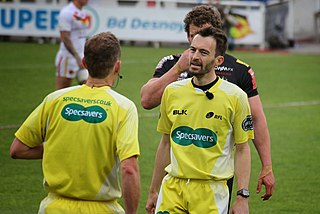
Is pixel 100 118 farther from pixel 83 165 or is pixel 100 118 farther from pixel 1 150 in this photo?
pixel 1 150

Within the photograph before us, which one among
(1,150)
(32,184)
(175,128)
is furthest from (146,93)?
(1,150)

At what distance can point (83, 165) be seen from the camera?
18.4 feet

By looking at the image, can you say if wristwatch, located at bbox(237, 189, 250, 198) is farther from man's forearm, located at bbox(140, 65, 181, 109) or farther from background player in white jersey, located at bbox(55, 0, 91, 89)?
background player in white jersey, located at bbox(55, 0, 91, 89)

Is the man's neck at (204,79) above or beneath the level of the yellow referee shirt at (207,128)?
above

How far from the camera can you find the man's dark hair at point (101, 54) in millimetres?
5555

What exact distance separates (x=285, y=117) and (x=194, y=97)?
1165 cm

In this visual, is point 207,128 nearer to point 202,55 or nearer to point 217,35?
point 202,55

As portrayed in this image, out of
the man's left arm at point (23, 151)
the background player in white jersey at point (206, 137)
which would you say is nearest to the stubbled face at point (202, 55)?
the background player in white jersey at point (206, 137)

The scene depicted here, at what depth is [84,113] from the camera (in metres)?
5.57

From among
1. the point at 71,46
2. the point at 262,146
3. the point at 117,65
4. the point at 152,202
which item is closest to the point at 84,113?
the point at 117,65

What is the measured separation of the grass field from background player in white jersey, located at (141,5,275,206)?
3.32 m

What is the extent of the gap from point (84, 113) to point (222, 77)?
1.82 metres

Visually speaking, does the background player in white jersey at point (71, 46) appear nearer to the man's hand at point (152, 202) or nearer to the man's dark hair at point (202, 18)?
the man's dark hair at point (202, 18)

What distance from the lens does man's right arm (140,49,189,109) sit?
6.73m
